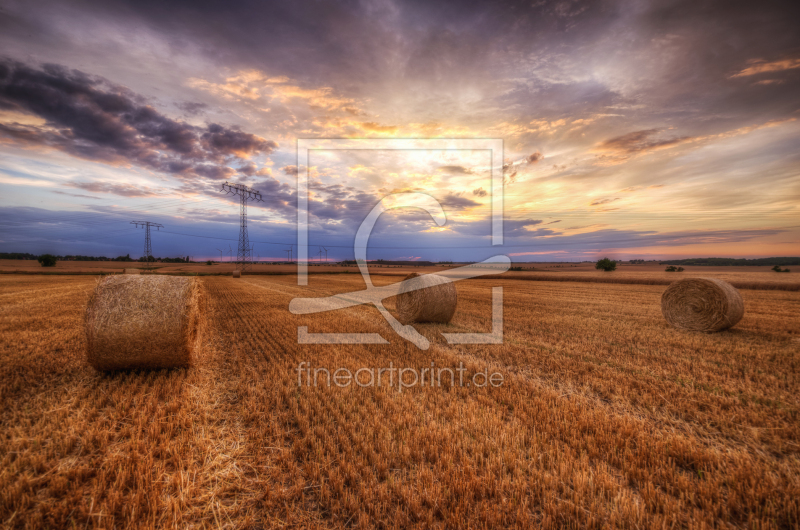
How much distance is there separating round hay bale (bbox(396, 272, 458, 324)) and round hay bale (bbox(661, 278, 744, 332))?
766cm

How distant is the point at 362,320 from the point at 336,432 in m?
8.03

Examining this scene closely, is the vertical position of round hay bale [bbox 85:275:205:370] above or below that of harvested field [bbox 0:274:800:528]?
above

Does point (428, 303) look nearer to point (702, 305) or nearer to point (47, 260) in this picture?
point (702, 305)

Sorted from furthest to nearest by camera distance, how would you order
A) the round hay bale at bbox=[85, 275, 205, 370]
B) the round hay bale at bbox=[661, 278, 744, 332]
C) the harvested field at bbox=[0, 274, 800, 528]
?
the round hay bale at bbox=[661, 278, 744, 332]
the round hay bale at bbox=[85, 275, 205, 370]
the harvested field at bbox=[0, 274, 800, 528]

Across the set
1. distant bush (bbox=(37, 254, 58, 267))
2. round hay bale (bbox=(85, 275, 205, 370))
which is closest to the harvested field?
round hay bale (bbox=(85, 275, 205, 370))

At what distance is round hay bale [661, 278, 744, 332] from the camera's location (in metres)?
10.2

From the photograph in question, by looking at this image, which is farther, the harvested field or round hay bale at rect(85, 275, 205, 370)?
round hay bale at rect(85, 275, 205, 370)

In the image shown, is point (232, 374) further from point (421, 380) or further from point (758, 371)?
point (758, 371)

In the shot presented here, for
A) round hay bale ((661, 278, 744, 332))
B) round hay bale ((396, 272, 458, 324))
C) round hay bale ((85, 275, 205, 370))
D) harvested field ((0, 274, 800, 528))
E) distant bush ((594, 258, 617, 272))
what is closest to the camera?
harvested field ((0, 274, 800, 528))

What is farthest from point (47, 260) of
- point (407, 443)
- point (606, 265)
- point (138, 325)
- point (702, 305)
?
point (606, 265)

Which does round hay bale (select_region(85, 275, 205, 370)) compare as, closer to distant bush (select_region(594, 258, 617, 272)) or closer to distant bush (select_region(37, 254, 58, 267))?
distant bush (select_region(594, 258, 617, 272))

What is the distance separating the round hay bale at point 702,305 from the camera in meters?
10.2

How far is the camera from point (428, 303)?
38.0 ft

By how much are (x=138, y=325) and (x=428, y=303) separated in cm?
806
